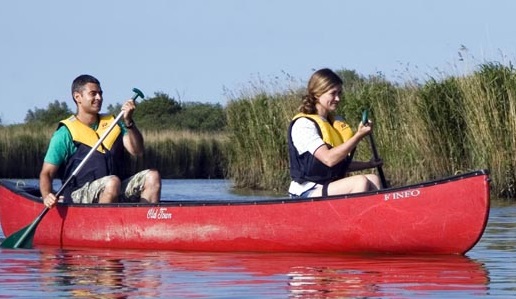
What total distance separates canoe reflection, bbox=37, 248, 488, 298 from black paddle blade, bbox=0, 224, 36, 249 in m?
0.59

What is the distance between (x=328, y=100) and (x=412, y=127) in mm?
7353

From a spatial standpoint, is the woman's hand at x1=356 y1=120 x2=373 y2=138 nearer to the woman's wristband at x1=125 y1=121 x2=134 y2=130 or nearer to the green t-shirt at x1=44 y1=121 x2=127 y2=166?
the woman's wristband at x1=125 y1=121 x2=134 y2=130

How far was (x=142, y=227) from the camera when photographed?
1002 centimetres

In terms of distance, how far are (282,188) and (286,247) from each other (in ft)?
33.0

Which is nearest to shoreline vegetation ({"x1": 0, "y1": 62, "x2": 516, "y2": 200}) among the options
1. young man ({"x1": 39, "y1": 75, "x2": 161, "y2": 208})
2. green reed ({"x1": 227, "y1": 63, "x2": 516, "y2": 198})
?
green reed ({"x1": 227, "y1": 63, "x2": 516, "y2": 198})

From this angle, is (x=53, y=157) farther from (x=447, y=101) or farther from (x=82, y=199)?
(x=447, y=101)

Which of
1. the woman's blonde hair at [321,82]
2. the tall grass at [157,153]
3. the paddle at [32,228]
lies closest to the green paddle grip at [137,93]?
the paddle at [32,228]

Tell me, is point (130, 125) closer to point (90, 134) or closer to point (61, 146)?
point (90, 134)

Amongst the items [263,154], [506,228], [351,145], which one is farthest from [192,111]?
[351,145]

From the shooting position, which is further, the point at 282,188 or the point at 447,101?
the point at 282,188

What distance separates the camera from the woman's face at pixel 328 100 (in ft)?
30.3

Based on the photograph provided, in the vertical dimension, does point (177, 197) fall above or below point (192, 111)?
below

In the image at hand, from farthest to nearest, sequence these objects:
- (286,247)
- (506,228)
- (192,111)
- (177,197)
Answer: (192,111), (177,197), (506,228), (286,247)

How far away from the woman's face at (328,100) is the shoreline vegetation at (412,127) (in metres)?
6.46
